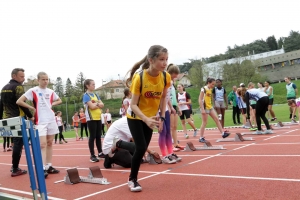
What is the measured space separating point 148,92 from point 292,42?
108738mm

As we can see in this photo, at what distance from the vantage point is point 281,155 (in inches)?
201

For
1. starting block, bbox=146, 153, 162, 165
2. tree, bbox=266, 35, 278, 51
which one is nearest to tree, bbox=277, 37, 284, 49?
tree, bbox=266, 35, 278, 51

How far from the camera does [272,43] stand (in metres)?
111

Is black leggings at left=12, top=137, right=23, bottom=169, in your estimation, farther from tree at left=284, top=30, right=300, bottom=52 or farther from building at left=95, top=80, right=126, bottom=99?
tree at left=284, top=30, right=300, bottom=52

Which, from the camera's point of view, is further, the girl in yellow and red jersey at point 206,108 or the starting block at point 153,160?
the girl in yellow and red jersey at point 206,108

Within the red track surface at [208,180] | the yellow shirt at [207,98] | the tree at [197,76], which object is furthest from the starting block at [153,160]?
the tree at [197,76]

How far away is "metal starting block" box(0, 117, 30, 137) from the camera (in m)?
3.09

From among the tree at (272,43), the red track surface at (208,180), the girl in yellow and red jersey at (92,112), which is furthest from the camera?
the tree at (272,43)

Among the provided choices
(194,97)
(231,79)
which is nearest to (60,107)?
(194,97)

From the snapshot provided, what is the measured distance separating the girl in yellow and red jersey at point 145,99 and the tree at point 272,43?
11899cm

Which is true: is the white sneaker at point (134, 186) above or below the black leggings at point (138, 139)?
below

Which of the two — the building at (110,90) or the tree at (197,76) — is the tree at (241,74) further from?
the building at (110,90)

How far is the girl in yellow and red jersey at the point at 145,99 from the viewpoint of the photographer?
3529 mm

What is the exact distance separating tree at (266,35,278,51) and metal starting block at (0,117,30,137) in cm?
12019
